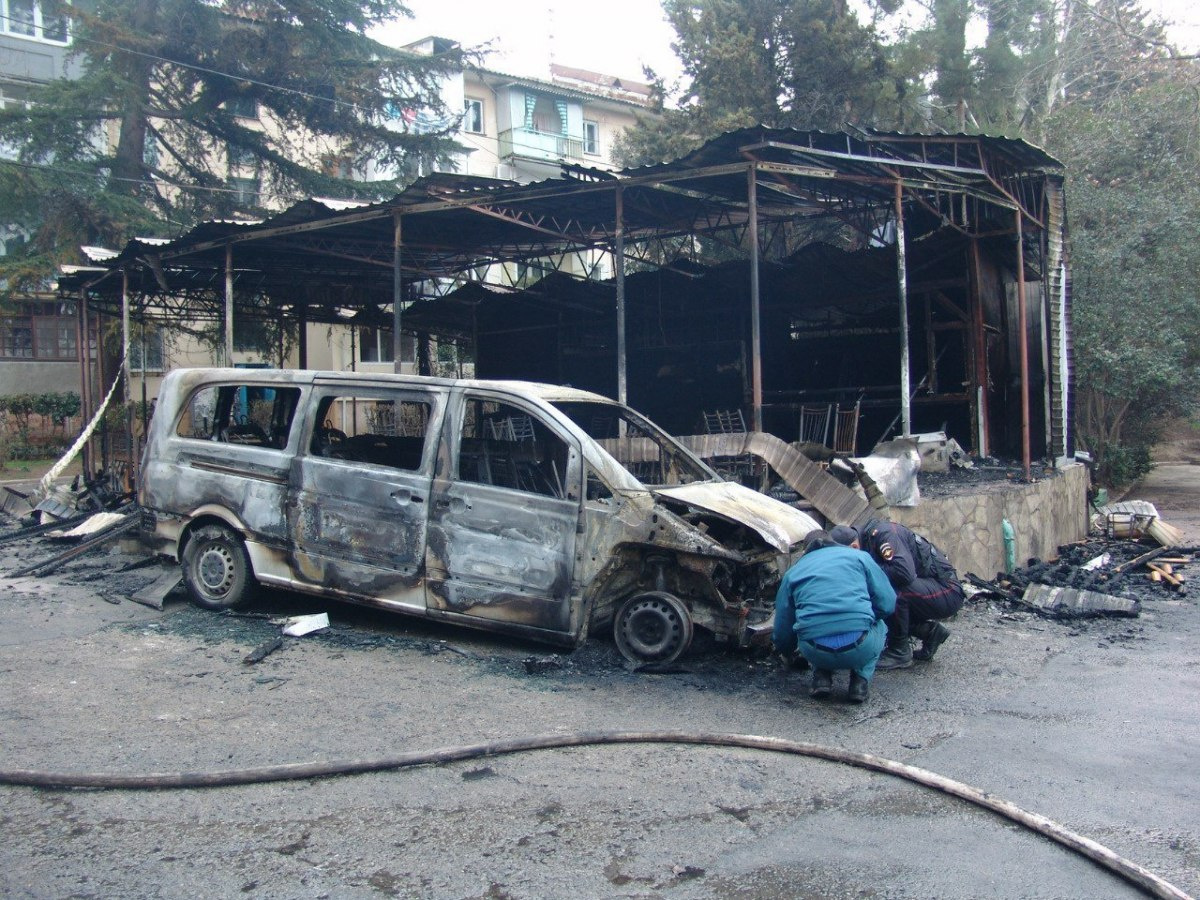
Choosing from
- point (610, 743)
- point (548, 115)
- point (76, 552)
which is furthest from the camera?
point (548, 115)

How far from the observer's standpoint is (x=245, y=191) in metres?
22.5

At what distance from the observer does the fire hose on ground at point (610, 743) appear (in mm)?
3512

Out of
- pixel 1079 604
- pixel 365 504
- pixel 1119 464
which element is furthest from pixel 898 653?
pixel 1119 464

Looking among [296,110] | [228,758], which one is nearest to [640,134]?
[296,110]

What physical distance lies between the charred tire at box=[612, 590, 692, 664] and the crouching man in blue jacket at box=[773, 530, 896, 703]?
25.2 inches

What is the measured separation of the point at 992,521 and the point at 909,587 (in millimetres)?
4189

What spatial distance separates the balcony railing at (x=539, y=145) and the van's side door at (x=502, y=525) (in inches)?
1092

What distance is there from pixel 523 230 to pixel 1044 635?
9.45 m

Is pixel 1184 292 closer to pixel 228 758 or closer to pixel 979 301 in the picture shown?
pixel 979 301

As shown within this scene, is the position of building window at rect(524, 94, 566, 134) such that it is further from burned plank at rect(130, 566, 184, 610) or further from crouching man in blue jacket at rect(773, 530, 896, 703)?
crouching man in blue jacket at rect(773, 530, 896, 703)

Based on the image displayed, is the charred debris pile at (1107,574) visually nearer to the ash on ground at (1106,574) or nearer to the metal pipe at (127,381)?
the ash on ground at (1106,574)

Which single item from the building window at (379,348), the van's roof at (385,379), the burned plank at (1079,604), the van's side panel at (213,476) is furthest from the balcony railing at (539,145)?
the burned plank at (1079,604)

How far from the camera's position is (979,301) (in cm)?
1510

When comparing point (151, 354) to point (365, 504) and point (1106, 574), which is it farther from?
point (1106, 574)
